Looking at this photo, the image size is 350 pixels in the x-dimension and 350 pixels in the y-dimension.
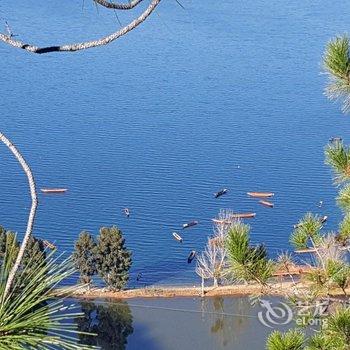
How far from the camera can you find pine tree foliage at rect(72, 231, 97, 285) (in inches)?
330

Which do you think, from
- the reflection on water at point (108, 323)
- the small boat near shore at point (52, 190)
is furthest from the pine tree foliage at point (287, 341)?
the small boat near shore at point (52, 190)

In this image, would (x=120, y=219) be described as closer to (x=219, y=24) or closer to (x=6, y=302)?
(x=219, y=24)

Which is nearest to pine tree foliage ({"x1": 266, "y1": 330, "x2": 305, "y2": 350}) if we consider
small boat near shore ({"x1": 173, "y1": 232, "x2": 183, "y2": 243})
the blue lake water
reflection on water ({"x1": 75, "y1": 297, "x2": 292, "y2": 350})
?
reflection on water ({"x1": 75, "y1": 297, "x2": 292, "y2": 350})

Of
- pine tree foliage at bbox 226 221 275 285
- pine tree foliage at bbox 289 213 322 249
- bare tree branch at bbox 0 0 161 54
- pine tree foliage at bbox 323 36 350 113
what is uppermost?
pine tree foliage at bbox 323 36 350 113

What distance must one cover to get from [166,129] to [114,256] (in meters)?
3.11

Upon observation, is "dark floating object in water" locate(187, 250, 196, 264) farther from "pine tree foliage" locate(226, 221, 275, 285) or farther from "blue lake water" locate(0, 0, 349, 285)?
"pine tree foliage" locate(226, 221, 275, 285)

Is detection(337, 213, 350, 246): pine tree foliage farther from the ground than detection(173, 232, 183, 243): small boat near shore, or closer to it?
closer to it

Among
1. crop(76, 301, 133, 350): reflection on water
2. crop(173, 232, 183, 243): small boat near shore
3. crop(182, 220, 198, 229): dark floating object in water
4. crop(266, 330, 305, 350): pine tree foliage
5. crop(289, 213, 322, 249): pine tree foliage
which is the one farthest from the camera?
→ crop(182, 220, 198, 229): dark floating object in water

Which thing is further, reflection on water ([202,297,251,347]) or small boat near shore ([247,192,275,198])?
small boat near shore ([247,192,275,198])

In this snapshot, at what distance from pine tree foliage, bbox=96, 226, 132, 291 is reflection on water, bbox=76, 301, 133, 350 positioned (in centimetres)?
35

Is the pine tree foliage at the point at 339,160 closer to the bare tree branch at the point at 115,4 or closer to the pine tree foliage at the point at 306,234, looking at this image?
the pine tree foliage at the point at 306,234

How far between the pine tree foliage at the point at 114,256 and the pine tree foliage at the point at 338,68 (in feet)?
21.9

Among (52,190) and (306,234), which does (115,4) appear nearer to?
(306,234)

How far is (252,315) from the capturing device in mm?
7953
